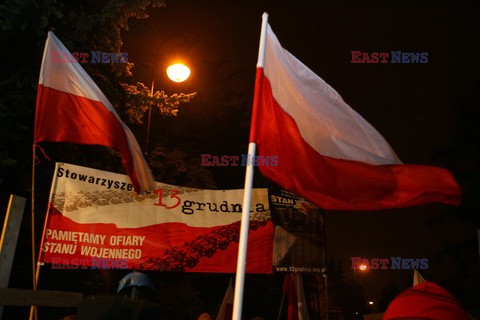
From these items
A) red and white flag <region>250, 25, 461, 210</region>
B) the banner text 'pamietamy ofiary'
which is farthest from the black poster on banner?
red and white flag <region>250, 25, 461, 210</region>

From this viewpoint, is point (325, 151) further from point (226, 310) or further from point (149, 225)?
point (226, 310)

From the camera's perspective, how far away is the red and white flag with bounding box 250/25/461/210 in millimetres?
4387

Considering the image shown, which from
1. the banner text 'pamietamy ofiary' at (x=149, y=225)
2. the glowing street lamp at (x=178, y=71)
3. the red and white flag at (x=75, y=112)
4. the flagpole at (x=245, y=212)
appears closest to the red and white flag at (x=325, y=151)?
the flagpole at (x=245, y=212)

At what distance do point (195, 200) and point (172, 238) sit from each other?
30.6 inches

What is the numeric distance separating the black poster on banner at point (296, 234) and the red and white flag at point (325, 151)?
13.2ft

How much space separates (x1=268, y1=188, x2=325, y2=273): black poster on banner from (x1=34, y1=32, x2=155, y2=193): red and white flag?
309cm

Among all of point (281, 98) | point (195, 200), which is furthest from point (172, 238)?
point (281, 98)

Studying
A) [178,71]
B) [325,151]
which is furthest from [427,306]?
[178,71]

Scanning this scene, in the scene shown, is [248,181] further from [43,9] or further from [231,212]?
[43,9]

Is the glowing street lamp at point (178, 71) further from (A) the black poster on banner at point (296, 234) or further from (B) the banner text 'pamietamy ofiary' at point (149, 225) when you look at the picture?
(A) the black poster on banner at point (296, 234)

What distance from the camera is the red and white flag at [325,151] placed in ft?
14.4

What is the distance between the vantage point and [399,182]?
4.49 m

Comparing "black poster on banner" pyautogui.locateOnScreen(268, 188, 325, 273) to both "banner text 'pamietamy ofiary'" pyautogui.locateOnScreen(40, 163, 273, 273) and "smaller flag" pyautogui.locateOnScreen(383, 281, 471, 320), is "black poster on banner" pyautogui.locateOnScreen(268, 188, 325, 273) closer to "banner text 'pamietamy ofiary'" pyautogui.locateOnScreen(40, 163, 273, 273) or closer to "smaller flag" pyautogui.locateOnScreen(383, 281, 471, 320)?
"banner text 'pamietamy ofiary'" pyautogui.locateOnScreen(40, 163, 273, 273)

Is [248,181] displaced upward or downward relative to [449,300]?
upward
